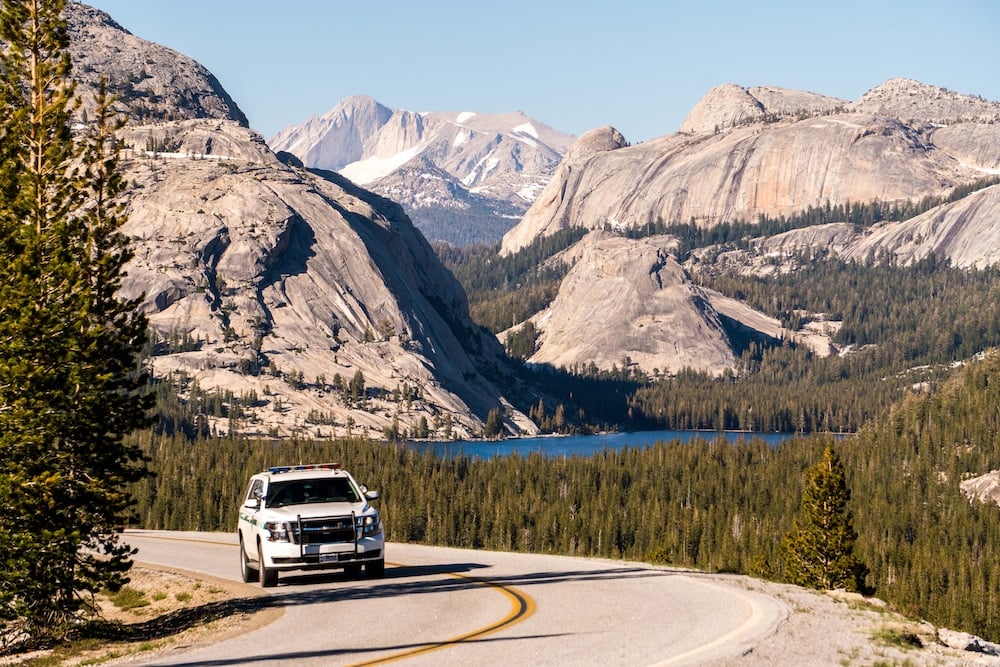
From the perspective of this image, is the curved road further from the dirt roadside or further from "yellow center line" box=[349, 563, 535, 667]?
the dirt roadside

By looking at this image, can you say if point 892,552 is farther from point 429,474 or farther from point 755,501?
point 429,474

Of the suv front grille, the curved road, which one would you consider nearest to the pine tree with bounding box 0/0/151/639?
the suv front grille

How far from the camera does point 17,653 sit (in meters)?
32.0

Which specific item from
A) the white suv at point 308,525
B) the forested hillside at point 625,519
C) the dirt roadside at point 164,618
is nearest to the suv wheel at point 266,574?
the white suv at point 308,525

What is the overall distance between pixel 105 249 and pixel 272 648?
657 inches

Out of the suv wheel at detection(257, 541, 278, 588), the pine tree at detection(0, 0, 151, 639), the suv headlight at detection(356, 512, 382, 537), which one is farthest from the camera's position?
the suv wheel at detection(257, 541, 278, 588)

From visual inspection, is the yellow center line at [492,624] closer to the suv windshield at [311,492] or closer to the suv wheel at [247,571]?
the suv windshield at [311,492]

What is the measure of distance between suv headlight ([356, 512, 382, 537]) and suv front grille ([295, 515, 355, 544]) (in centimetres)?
25

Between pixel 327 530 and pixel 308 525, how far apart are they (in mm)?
599

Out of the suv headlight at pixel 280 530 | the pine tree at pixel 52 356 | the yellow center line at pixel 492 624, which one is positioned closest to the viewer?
the yellow center line at pixel 492 624

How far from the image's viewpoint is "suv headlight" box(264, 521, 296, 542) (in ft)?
119

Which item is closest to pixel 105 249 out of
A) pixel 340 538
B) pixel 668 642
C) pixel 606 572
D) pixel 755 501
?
pixel 340 538

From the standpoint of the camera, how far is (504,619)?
30156 mm

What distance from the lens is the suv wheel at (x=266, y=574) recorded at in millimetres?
37375
